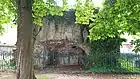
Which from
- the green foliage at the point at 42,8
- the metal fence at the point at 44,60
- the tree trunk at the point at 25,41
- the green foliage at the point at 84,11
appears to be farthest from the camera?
the metal fence at the point at 44,60

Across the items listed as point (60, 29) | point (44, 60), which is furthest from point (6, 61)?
point (60, 29)

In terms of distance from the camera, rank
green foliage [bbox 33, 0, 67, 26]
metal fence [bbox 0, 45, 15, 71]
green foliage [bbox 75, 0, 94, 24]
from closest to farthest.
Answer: green foliage [bbox 33, 0, 67, 26]
green foliage [bbox 75, 0, 94, 24]
metal fence [bbox 0, 45, 15, 71]

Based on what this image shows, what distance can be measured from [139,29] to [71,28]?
1138 centimetres

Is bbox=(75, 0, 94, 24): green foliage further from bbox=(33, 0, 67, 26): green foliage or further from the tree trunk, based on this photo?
the tree trunk

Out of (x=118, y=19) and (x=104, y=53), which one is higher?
(x=118, y=19)

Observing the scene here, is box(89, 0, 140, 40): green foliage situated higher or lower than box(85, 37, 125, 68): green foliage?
higher

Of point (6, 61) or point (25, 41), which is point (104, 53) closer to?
point (6, 61)

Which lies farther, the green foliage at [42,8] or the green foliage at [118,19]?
the green foliage at [42,8]

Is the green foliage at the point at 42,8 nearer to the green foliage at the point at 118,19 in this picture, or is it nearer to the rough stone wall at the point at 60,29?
the green foliage at the point at 118,19

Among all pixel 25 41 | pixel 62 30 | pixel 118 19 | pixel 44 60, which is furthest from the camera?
pixel 62 30

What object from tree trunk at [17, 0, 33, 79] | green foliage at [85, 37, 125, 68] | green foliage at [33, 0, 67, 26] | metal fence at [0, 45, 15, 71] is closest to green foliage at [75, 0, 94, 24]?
green foliage at [33, 0, 67, 26]

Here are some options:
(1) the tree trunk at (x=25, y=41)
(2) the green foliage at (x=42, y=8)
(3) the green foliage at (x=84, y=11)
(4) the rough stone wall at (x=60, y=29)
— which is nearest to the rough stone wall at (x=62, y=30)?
(4) the rough stone wall at (x=60, y=29)

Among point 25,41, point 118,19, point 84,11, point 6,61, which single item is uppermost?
point 84,11

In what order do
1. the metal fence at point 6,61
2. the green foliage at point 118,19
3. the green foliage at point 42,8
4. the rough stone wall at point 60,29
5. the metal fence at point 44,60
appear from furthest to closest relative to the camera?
the rough stone wall at point 60,29 < the metal fence at point 6,61 < the metal fence at point 44,60 < the green foliage at point 42,8 < the green foliage at point 118,19
